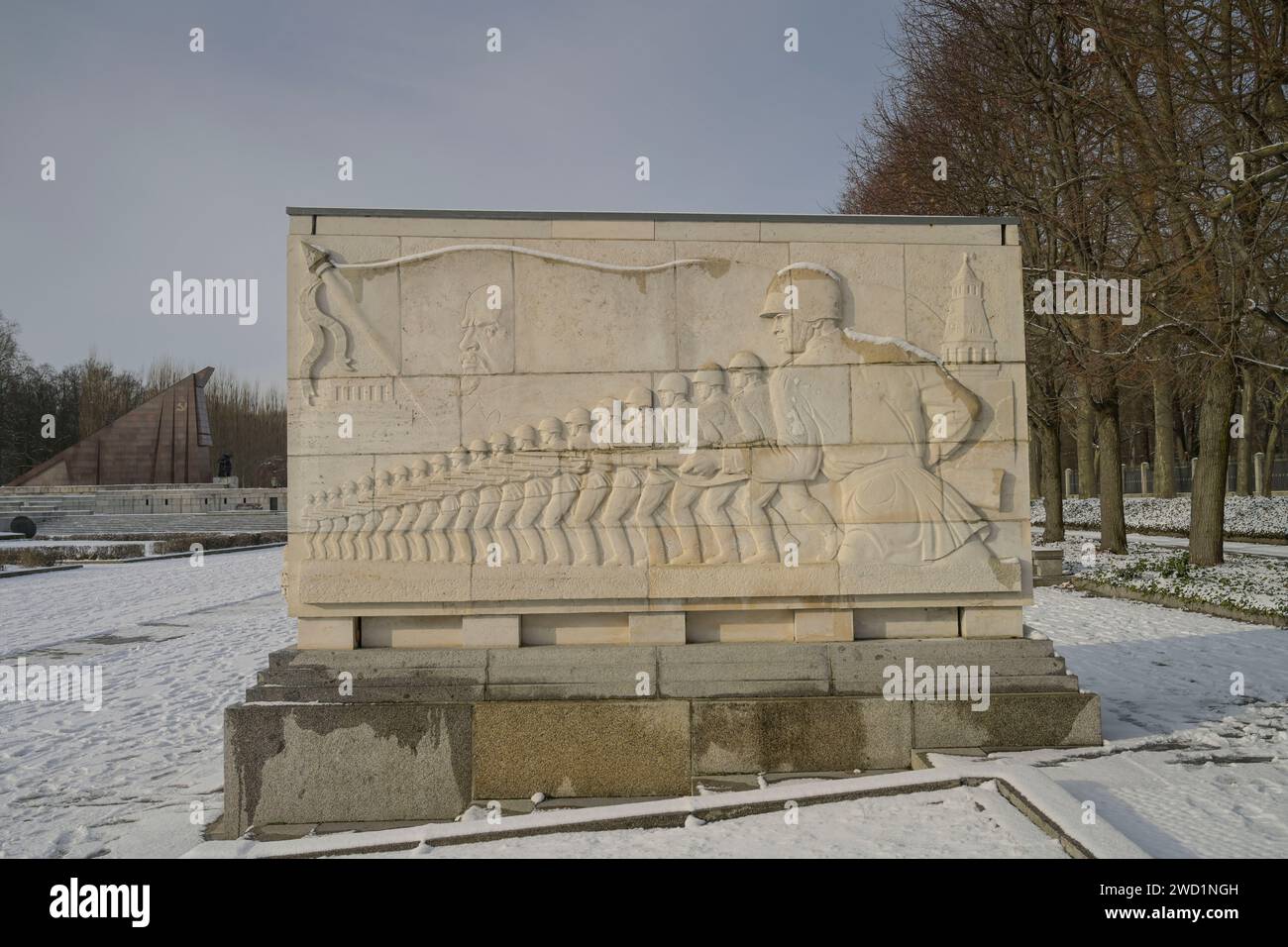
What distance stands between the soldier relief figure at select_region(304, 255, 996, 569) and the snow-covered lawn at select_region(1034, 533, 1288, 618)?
6.59m

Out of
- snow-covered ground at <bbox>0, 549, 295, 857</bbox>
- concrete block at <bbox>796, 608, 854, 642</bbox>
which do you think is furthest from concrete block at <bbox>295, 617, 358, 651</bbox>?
concrete block at <bbox>796, 608, 854, 642</bbox>

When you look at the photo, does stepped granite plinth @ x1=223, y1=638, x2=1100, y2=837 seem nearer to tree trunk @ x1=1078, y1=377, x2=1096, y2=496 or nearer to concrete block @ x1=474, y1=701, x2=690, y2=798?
concrete block @ x1=474, y1=701, x2=690, y2=798

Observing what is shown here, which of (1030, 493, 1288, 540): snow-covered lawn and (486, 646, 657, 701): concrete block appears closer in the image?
(486, 646, 657, 701): concrete block

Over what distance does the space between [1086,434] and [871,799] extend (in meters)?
20.0

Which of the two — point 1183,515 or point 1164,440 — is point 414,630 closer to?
point 1183,515

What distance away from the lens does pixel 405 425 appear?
18.4 ft

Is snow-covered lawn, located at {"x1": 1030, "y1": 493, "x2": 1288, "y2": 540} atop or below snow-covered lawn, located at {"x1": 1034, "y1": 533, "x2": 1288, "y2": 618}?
atop

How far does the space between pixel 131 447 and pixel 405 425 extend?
129ft

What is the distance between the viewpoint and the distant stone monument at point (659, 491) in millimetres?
5449

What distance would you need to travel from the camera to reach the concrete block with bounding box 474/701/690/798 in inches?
211

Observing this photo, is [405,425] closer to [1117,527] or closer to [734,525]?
[734,525]

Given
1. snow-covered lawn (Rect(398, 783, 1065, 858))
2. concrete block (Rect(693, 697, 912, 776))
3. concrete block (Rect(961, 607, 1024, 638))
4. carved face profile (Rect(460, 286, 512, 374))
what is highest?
carved face profile (Rect(460, 286, 512, 374))
